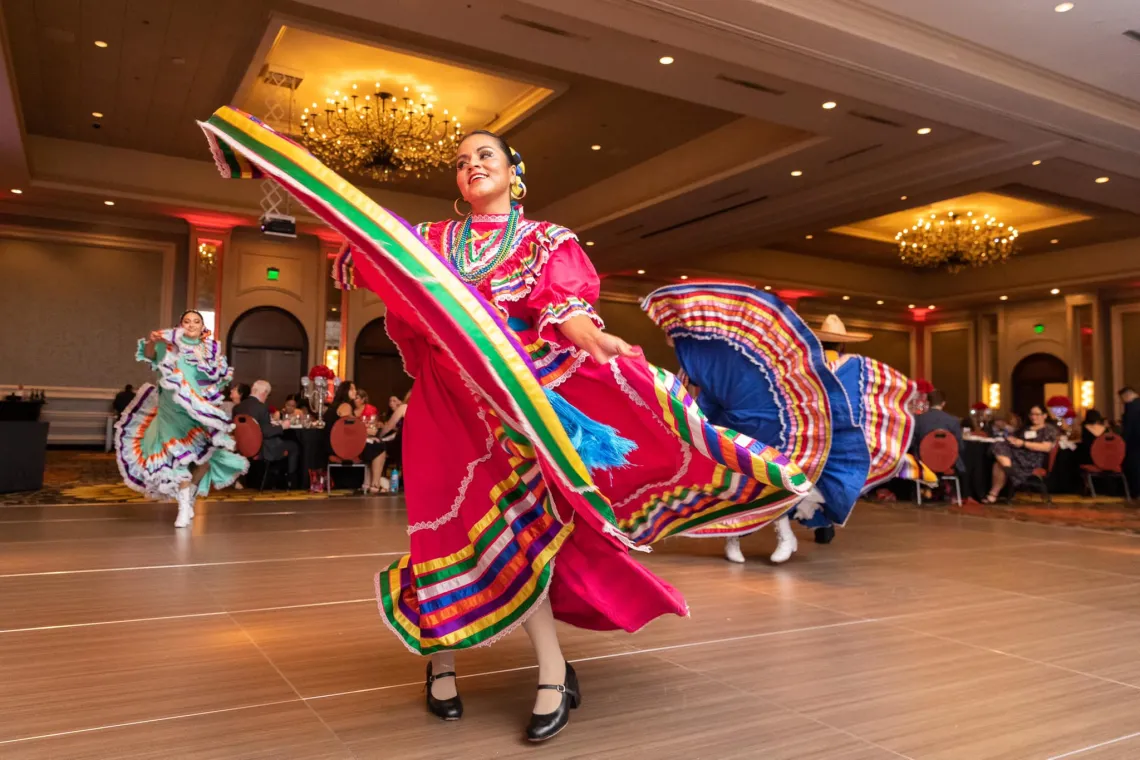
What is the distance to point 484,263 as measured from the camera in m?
1.92

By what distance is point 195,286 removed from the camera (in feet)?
37.8

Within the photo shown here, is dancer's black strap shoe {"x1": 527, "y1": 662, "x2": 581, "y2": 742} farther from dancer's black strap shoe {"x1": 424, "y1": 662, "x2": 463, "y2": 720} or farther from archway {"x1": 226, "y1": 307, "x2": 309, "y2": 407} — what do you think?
archway {"x1": 226, "y1": 307, "x2": 309, "y2": 407}

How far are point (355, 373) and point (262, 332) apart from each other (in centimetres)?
152

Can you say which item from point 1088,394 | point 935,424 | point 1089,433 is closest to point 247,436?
point 935,424

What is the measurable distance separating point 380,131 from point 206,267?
437 cm

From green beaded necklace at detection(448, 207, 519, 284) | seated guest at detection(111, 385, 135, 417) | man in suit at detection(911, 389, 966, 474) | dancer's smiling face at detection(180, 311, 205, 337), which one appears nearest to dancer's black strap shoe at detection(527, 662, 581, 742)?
green beaded necklace at detection(448, 207, 519, 284)

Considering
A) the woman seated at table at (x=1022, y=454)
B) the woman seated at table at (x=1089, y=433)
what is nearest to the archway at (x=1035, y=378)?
the woman seated at table at (x=1089, y=433)

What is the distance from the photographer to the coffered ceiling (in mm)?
5758

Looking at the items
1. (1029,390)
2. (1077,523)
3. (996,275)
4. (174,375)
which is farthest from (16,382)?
(1029,390)

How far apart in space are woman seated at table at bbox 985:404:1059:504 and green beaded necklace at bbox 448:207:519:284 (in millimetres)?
7168

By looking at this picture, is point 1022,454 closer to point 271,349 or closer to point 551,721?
point 551,721

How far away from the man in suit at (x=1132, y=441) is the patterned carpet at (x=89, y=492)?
25.6 feet

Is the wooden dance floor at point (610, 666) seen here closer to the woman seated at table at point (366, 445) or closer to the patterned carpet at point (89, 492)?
the patterned carpet at point (89, 492)

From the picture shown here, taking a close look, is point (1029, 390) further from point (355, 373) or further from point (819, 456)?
point (819, 456)
